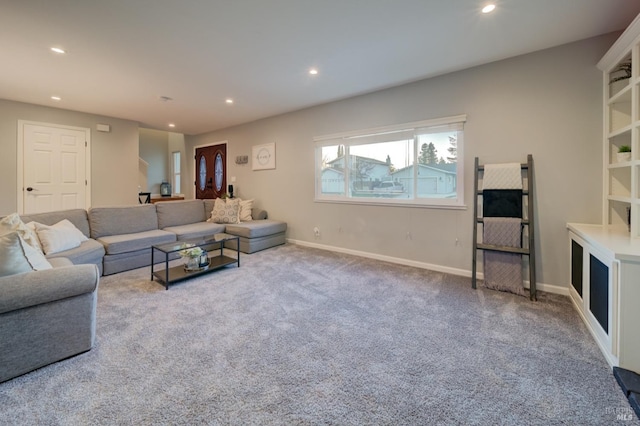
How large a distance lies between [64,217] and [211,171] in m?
3.68

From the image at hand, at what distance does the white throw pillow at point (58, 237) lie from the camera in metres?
2.95

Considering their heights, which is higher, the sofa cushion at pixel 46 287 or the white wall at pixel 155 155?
the white wall at pixel 155 155

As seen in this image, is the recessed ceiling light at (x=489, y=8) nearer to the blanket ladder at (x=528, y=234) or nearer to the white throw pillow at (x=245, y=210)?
the blanket ladder at (x=528, y=234)

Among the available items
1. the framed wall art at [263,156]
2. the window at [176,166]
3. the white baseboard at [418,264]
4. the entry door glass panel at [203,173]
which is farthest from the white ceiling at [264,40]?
the window at [176,166]

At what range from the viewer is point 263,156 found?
5.76 m

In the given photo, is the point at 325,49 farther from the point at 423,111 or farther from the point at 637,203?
the point at 637,203

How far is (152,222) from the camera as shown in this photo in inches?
178

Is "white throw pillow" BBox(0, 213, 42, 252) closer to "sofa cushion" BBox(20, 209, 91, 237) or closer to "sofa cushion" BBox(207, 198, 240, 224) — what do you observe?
"sofa cushion" BBox(20, 209, 91, 237)

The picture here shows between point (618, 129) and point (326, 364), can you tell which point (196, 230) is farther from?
point (618, 129)

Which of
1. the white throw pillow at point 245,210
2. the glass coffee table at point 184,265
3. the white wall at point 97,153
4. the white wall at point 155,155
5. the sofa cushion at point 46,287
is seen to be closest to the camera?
→ the sofa cushion at point 46,287

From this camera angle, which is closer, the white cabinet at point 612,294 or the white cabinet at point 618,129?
the white cabinet at point 612,294

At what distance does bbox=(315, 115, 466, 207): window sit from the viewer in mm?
3537

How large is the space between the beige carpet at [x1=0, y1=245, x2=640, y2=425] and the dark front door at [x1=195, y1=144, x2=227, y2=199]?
13.7ft

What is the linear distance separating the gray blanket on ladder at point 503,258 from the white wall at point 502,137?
0.28 metres
